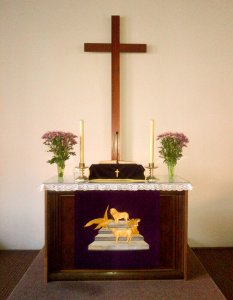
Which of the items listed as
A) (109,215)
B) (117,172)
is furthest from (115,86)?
(109,215)

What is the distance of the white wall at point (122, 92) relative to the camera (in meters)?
4.00

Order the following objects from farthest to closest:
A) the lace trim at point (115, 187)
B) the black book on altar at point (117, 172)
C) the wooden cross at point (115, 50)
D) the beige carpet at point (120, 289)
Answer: the wooden cross at point (115, 50), the black book on altar at point (117, 172), the lace trim at point (115, 187), the beige carpet at point (120, 289)

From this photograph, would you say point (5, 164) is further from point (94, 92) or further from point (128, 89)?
point (128, 89)

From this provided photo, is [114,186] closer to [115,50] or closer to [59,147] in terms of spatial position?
[59,147]

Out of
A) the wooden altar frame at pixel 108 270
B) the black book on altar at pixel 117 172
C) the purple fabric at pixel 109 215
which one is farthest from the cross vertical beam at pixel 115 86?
the wooden altar frame at pixel 108 270

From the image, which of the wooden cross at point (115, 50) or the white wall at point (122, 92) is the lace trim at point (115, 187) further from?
the white wall at point (122, 92)

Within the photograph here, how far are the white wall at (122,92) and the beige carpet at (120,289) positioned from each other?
4.38 feet

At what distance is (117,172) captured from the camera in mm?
2857

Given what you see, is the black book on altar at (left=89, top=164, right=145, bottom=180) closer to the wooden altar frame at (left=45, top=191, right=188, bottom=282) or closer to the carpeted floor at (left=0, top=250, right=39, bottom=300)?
the wooden altar frame at (left=45, top=191, right=188, bottom=282)

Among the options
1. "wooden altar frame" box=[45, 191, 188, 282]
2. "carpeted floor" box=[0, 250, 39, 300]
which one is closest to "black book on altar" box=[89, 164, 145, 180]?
"wooden altar frame" box=[45, 191, 188, 282]

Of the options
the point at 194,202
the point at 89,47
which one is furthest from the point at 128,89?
the point at 194,202

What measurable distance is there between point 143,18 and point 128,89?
97cm

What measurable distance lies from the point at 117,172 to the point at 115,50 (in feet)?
6.10

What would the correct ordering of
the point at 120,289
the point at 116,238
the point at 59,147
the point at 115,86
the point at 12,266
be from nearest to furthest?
the point at 120,289
the point at 116,238
the point at 59,147
the point at 12,266
the point at 115,86
